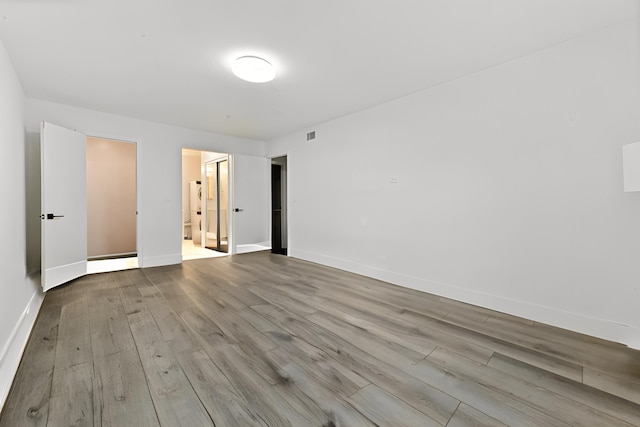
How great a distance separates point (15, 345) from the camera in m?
2.03

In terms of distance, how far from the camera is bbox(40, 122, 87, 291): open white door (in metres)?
3.37

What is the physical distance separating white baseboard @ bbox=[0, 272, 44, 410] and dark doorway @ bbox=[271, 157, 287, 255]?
A: 4.21m

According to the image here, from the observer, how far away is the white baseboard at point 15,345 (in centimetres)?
162

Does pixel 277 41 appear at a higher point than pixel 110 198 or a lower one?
higher

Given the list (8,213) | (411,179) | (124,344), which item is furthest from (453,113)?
(8,213)

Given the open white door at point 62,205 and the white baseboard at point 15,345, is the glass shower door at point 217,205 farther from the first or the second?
the white baseboard at point 15,345

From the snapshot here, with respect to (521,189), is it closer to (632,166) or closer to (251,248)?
(632,166)

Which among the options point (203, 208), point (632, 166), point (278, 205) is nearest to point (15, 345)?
point (632, 166)

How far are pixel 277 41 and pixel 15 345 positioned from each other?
329 centimetres

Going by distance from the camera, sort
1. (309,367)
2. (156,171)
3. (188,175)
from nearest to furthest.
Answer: (309,367)
(156,171)
(188,175)

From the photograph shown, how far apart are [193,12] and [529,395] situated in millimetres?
3475

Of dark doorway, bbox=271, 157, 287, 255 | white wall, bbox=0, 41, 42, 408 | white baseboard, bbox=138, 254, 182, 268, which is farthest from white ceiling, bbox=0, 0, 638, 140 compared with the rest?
dark doorway, bbox=271, 157, 287, 255

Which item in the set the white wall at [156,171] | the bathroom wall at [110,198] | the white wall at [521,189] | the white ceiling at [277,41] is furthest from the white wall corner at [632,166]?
the bathroom wall at [110,198]

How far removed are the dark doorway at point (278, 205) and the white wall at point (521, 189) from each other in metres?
3.11
